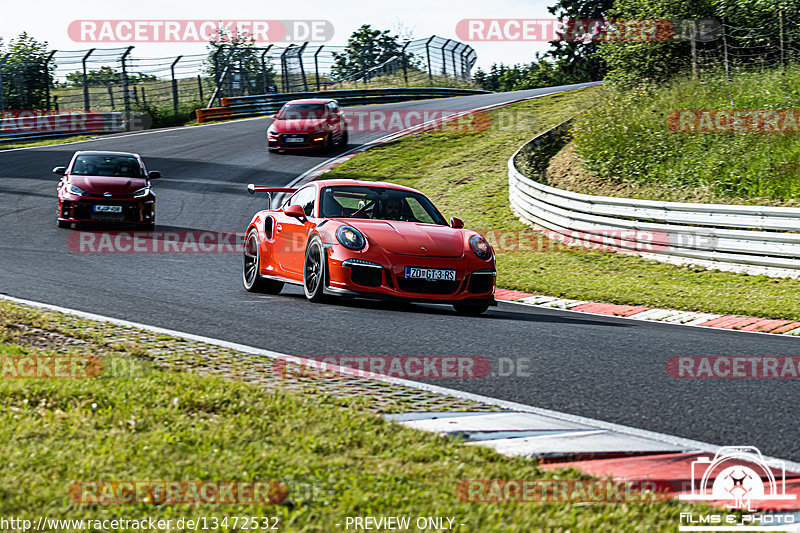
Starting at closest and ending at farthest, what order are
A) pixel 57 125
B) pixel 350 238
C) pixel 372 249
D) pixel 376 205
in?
pixel 372 249
pixel 350 238
pixel 376 205
pixel 57 125

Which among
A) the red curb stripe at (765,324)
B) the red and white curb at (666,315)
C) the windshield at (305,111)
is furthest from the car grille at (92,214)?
the windshield at (305,111)

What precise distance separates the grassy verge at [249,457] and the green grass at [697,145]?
12.0 m

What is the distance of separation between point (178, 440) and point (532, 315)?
6288 millimetres

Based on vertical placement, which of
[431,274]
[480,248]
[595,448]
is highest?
[480,248]

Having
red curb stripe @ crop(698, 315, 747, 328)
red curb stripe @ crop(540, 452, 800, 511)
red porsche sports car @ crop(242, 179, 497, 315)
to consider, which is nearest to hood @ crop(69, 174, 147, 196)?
red porsche sports car @ crop(242, 179, 497, 315)

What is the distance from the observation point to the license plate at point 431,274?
29.6ft

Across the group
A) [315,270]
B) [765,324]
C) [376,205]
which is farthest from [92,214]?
[765,324]

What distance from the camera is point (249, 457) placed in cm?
384

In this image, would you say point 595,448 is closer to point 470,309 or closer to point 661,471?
point 661,471

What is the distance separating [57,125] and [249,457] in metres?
33.3

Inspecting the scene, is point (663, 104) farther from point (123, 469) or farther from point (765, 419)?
point (123, 469)

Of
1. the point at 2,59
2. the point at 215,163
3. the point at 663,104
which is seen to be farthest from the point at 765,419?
the point at 2,59

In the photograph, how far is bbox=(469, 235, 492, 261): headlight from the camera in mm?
9438

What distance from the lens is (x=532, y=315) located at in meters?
9.84
